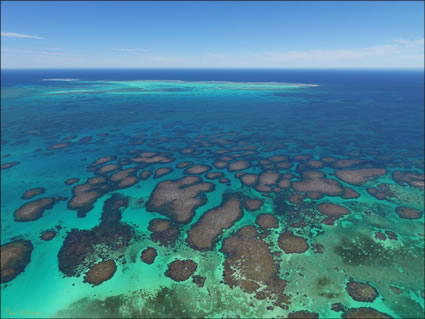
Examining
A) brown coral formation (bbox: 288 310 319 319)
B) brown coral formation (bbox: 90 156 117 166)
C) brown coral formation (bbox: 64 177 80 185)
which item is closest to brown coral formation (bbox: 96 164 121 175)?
brown coral formation (bbox: 90 156 117 166)

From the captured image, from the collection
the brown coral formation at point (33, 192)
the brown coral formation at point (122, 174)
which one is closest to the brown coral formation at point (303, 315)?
the brown coral formation at point (122, 174)

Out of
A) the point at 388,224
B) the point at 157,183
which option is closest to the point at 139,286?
the point at 157,183

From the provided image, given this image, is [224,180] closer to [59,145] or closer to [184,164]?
[184,164]

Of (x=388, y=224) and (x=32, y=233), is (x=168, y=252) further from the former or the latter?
(x=388, y=224)

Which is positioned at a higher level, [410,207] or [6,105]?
[6,105]

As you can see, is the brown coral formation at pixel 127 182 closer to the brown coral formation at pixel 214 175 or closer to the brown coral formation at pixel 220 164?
the brown coral formation at pixel 214 175

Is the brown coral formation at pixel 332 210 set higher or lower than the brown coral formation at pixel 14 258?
higher

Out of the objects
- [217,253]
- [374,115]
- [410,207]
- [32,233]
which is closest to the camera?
[217,253]
